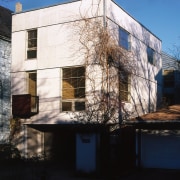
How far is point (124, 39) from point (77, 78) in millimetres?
4114

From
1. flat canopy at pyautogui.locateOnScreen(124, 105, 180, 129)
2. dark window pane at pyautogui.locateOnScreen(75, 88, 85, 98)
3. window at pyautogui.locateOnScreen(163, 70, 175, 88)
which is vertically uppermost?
window at pyautogui.locateOnScreen(163, 70, 175, 88)

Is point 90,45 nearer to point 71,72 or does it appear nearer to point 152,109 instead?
point 71,72

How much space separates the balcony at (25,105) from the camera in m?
19.9

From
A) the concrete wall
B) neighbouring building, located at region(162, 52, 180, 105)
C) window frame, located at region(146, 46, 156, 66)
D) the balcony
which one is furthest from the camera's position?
neighbouring building, located at region(162, 52, 180, 105)

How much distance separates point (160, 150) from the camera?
1947cm

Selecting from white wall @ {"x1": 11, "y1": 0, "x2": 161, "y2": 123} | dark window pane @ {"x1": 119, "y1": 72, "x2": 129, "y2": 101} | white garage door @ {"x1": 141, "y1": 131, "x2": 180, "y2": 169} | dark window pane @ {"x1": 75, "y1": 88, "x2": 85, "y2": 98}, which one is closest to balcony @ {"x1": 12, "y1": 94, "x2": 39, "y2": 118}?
white wall @ {"x1": 11, "y1": 0, "x2": 161, "y2": 123}

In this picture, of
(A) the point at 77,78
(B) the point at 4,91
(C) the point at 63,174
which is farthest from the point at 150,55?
(C) the point at 63,174

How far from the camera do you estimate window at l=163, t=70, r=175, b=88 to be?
33656mm

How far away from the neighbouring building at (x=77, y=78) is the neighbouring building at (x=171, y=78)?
36.0ft

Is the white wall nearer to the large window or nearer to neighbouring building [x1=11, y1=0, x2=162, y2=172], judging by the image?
neighbouring building [x1=11, y1=0, x2=162, y2=172]

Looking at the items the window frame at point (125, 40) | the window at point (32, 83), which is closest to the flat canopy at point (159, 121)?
the window frame at point (125, 40)

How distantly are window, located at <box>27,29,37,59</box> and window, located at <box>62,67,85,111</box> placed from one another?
7.74ft

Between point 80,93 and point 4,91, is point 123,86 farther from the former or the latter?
point 4,91

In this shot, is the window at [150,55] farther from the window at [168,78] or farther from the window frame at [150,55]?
the window at [168,78]
